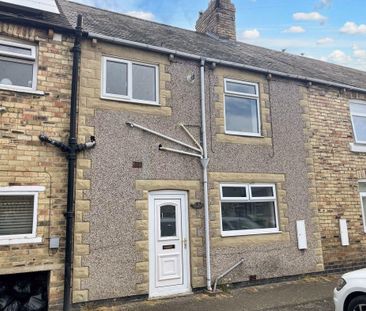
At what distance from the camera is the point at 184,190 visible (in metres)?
7.32

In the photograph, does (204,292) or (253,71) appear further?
(253,71)

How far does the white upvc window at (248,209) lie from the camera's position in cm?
771

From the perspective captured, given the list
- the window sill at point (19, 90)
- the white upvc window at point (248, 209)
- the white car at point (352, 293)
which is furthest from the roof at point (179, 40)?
the white car at point (352, 293)

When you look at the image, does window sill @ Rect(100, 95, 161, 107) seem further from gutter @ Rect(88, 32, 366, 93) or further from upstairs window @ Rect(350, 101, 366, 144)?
upstairs window @ Rect(350, 101, 366, 144)

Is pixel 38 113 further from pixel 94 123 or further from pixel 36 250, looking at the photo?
pixel 36 250

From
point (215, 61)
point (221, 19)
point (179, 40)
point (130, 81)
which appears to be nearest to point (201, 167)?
point (130, 81)

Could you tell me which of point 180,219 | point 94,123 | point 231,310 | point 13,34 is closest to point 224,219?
point 180,219

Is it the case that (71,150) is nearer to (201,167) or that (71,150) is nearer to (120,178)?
(120,178)

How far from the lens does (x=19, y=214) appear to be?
19.3 feet

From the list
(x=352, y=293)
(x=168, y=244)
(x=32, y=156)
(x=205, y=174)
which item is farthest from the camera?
(x=205, y=174)

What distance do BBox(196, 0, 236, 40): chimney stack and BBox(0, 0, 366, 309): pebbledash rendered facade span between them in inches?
95.7

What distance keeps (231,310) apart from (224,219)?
217 centimetres

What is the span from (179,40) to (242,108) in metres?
2.69

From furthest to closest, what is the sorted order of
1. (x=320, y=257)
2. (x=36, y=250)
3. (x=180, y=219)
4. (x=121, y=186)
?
(x=320, y=257), (x=180, y=219), (x=121, y=186), (x=36, y=250)
